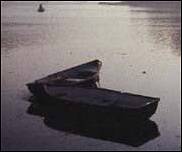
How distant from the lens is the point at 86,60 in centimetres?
4088

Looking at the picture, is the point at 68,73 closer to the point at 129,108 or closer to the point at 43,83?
the point at 43,83

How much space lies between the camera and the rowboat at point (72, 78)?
1046 inches

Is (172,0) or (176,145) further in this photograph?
(172,0)

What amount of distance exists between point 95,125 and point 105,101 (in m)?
1.68

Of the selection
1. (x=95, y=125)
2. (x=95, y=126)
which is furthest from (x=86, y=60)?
(x=95, y=126)

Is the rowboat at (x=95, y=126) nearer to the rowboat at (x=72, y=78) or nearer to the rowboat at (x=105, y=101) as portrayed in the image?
the rowboat at (x=105, y=101)

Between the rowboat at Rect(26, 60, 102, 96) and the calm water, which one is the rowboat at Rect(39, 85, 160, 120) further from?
the calm water

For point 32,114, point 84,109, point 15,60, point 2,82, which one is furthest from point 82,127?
point 15,60

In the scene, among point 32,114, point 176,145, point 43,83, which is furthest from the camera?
point 43,83

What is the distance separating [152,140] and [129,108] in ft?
6.57

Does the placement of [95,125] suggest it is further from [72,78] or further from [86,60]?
[86,60]

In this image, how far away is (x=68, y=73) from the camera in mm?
30453

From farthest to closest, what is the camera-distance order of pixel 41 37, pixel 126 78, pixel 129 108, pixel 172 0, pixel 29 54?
pixel 172 0 < pixel 41 37 < pixel 29 54 < pixel 126 78 < pixel 129 108

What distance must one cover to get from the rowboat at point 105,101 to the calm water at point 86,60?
114 cm
